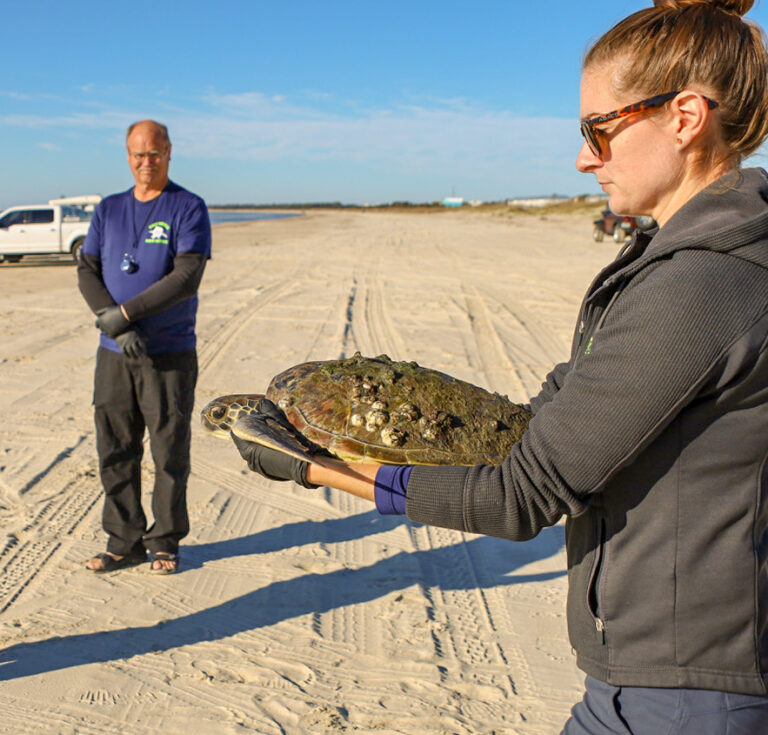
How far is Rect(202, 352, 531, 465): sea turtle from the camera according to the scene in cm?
218

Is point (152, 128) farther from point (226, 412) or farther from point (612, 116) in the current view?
point (612, 116)

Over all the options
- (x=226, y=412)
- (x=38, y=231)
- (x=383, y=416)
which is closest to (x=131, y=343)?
(x=226, y=412)

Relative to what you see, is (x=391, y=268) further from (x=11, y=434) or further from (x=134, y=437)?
(x=134, y=437)

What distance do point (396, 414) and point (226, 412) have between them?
2.33 ft

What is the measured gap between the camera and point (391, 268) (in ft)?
61.1

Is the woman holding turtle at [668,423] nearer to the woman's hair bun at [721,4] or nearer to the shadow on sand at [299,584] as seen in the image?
the woman's hair bun at [721,4]

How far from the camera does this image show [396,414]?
2.27 meters

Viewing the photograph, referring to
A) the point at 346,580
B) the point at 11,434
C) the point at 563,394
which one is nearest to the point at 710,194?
the point at 563,394

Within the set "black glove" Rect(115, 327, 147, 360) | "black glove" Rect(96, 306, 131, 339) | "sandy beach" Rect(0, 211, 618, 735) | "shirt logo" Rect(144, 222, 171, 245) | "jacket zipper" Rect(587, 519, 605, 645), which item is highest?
"shirt logo" Rect(144, 222, 171, 245)

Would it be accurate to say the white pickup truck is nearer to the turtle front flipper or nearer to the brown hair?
the turtle front flipper

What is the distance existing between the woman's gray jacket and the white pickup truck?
20768mm

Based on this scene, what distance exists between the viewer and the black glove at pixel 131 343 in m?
3.93

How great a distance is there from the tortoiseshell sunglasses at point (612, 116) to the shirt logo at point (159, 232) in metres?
3.06

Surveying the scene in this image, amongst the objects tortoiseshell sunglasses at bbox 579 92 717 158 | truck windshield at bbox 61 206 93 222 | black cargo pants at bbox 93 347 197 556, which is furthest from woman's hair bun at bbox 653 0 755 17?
truck windshield at bbox 61 206 93 222
